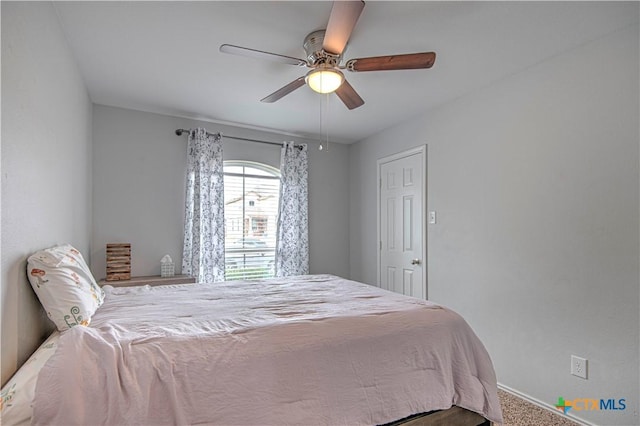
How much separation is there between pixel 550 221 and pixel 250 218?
10.3 ft

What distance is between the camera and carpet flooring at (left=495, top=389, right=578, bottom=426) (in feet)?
7.50

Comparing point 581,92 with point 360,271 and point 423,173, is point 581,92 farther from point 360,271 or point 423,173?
point 360,271

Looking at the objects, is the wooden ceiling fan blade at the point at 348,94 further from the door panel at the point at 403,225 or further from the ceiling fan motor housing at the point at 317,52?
the door panel at the point at 403,225

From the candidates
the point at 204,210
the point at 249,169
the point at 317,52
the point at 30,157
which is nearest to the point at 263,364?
the point at 30,157

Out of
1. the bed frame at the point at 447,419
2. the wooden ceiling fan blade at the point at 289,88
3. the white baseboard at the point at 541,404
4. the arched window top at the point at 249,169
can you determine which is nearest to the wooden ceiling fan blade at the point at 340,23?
the wooden ceiling fan blade at the point at 289,88

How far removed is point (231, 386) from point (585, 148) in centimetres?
261

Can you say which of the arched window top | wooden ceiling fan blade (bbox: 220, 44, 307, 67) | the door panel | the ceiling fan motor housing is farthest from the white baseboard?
the arched window top

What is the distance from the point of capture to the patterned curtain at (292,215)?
14.4 ft

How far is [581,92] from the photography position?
235 centimetres

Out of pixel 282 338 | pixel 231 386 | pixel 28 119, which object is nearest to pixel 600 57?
pixel 282 338

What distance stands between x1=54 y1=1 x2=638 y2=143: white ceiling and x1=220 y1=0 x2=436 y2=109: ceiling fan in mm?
179

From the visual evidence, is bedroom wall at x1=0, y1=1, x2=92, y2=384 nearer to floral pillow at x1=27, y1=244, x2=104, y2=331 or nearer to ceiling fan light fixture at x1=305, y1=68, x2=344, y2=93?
floral pillow at x1=27, y1=244, x2=104, y2=331

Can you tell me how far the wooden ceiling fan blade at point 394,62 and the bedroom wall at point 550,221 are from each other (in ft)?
3.87

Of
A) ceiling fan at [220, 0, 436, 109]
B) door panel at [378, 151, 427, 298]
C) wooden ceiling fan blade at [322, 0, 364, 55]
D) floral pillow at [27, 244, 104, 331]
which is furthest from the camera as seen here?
door panel at [378, 151, 427, 298]
